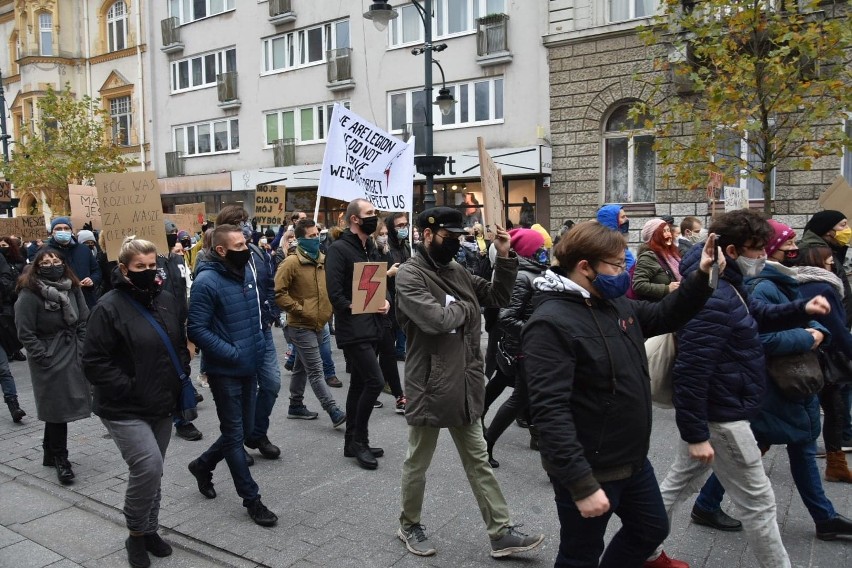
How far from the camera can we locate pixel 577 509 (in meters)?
2.72

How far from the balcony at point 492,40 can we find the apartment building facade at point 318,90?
0.12 ft

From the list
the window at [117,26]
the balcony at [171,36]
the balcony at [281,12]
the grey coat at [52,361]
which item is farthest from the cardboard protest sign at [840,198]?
the window at [117,26]

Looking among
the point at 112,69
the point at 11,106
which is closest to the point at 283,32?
the point at 112,69

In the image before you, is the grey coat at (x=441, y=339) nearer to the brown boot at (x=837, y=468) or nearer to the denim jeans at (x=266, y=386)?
the denim jeans at (x=266, y=386)

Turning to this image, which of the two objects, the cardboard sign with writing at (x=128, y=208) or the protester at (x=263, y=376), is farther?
the cardboard sign with writing at (x=128, y=208)

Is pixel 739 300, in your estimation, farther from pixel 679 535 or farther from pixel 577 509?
pixel 679 535

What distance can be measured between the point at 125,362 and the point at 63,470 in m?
1.93

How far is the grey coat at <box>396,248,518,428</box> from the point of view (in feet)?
12.6

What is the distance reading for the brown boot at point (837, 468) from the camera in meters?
4.86

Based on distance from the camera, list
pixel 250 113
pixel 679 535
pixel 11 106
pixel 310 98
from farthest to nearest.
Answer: pixel 11 106 < pixel 250 113 < pixel 310 98 < pixel 679 535

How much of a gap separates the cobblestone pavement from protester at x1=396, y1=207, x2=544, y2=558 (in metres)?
0.21

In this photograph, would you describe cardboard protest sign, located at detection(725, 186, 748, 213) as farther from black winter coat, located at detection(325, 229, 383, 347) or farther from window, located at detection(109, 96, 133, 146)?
window, located at detection(109, 96, 133, 146)

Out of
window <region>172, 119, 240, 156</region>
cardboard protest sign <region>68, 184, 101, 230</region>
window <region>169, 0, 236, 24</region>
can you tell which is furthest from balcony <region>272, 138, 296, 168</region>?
cardboard protest sign <region>68, 184, 101, 230</region>

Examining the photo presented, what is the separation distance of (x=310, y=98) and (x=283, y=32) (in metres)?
2.78
